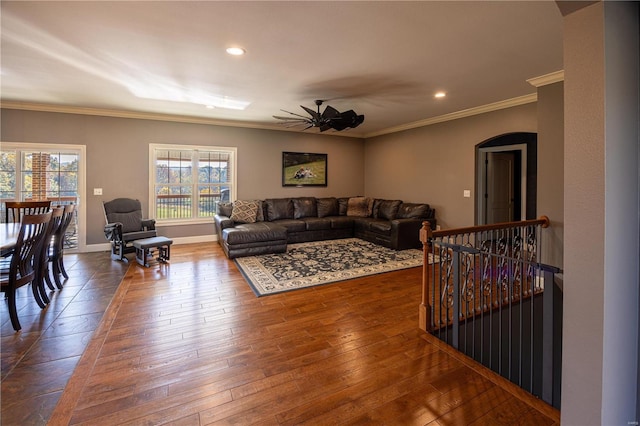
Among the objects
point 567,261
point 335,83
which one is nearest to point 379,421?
point 567,261

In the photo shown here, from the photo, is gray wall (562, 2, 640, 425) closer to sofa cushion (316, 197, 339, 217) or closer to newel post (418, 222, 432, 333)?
newel post (418, 222, 432, 333)

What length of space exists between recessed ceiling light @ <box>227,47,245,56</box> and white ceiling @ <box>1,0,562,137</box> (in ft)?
0.25

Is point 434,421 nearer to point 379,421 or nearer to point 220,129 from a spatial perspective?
point 379,421

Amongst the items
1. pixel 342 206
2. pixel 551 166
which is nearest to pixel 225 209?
pixel 342 206

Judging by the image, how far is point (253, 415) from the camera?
5.74 feet

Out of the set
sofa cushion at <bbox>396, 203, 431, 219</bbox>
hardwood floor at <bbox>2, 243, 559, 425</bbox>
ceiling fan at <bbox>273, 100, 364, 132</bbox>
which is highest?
ceiling fan at <bbox>273, 100, 364, 132</bbox>

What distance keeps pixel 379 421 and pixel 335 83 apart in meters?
3.82

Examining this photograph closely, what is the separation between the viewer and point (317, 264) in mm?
4824

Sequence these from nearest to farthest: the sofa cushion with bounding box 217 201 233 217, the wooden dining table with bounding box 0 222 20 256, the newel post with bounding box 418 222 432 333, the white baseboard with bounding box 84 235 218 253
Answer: the wooden dining table with bounding box 0 222 20 256 → the newel post with bounding box 418 222 432 333 → the white baseboard with bounding box 84 235 218 253 → the sofa cushion with bounding box 217 201 233 217

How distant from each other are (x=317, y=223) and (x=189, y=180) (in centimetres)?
300

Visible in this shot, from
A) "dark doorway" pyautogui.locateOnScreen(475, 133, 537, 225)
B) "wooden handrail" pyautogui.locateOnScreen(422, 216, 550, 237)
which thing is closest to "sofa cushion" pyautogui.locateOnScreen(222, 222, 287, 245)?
"wooden handrail" pyautogui.locateOnScreen(422, 216, 550, 237)

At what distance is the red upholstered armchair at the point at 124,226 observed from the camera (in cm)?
503

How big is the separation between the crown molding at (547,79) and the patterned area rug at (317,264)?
9.79 feet

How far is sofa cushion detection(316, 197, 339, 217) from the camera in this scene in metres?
7.41
